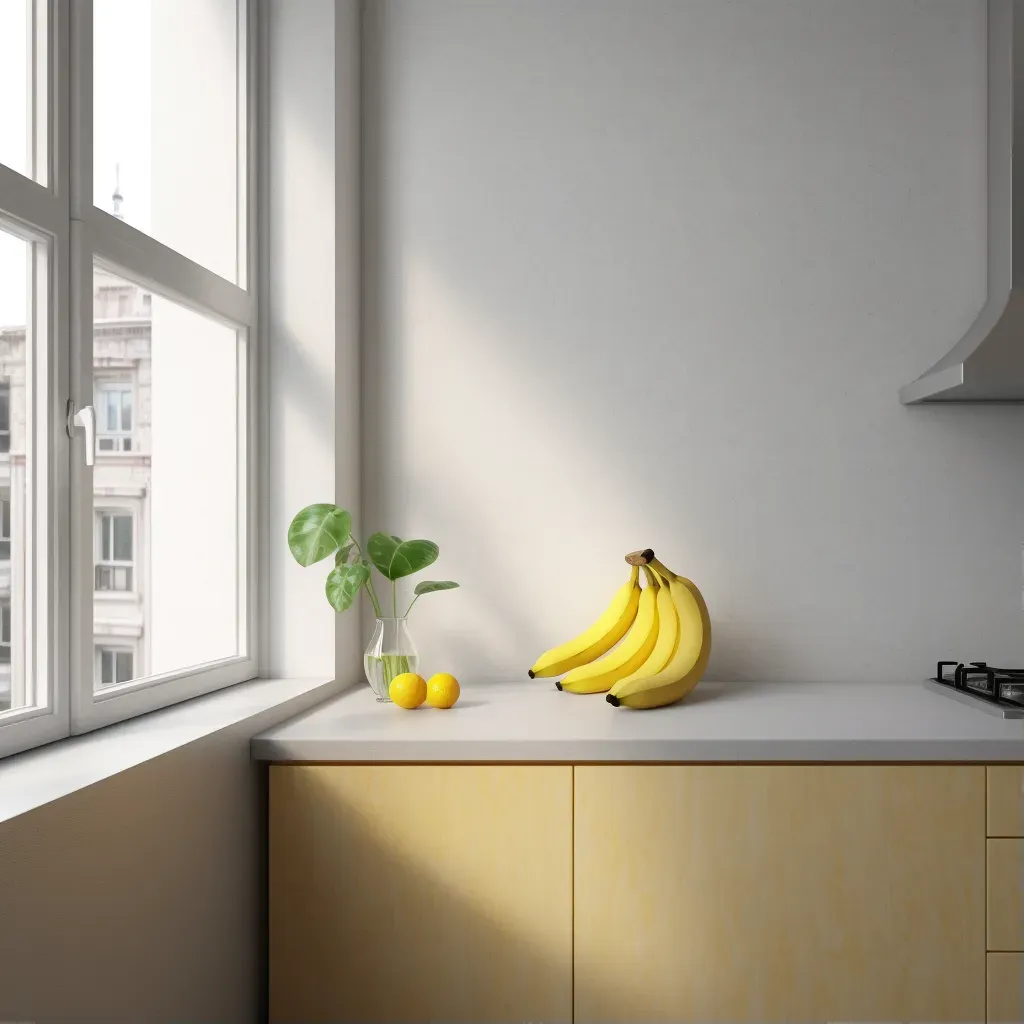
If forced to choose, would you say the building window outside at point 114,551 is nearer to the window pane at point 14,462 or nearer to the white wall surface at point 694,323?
the window pane at point 14,462

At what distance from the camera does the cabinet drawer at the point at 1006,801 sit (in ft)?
4.94

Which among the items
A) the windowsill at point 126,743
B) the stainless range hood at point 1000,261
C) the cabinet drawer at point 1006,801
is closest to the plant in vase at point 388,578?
the windowsill at point 126,743

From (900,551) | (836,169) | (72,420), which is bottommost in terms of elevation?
(900,551)

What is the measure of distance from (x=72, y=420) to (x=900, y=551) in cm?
174

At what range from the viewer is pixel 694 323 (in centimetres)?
216

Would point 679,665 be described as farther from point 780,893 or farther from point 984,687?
point 984,687

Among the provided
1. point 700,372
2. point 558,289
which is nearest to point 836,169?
point 700,372

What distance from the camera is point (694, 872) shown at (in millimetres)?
1526

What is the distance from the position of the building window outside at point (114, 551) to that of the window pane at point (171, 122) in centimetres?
34

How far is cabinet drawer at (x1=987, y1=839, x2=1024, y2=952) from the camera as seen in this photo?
4.94ft

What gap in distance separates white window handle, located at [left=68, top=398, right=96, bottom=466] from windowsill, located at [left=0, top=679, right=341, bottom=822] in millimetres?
396

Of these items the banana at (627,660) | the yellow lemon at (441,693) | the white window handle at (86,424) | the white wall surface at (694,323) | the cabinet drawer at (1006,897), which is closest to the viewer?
the white window handle at (86,424)

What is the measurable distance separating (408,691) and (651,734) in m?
0.49

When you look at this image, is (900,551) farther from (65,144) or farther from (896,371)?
(65,144)
